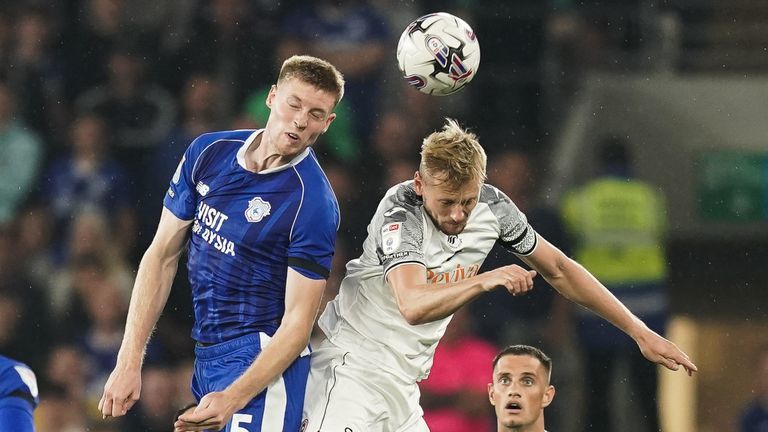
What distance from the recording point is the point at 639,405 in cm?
958

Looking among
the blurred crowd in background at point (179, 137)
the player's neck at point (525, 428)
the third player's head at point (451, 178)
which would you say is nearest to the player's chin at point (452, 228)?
the third player's head at point (451, 178)

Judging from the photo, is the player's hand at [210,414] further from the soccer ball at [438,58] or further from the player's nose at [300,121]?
the soccer ball at [438,58]

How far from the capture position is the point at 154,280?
5238 millimetres

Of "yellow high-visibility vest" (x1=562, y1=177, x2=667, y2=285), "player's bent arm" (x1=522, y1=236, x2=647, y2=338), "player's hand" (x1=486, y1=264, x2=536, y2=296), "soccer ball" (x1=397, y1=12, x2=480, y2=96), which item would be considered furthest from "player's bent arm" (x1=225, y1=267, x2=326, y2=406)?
"yellow high-visibility vest" (x1=562, y1=177, x2=667, y2=285)

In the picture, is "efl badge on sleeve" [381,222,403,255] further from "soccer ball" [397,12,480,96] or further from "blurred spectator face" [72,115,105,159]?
"blurred spectator face" [72,115,105,159]

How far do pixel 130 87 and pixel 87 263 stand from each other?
1462 mm

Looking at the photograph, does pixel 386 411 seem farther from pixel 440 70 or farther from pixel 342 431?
pixel 440 70

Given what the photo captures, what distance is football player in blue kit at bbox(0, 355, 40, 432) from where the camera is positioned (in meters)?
4.68

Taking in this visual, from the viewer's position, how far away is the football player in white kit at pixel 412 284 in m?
5.01

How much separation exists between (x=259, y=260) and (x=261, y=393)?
1.67ft

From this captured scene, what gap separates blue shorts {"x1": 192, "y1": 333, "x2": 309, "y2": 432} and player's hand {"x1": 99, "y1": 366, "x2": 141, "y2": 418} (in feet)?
0.90

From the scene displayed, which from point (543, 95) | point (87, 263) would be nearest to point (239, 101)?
point (87, 263)

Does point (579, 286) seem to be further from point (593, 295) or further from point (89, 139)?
point (89, 139)

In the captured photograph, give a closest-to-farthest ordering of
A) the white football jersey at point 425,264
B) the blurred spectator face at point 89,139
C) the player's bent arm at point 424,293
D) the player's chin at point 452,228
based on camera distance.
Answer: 1. the player's bent arm at point 424,293
2. the player's chin at point 452,228
3. the white football jersey at point 425,264
4. the blurred spectator face at point 89,139
